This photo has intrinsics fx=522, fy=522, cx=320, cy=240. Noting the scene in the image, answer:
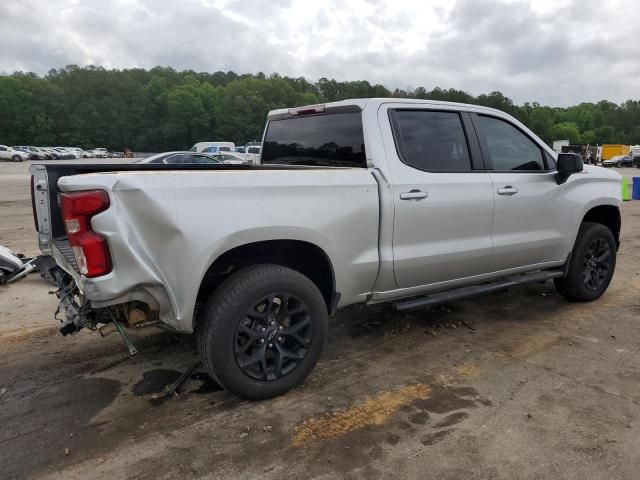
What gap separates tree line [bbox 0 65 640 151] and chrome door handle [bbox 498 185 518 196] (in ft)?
288

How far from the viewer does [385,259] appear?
3.66m

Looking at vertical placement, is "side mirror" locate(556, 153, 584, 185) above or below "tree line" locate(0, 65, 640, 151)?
below

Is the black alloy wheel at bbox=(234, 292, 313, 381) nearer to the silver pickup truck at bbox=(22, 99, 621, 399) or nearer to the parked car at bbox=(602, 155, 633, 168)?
the silver pickup truck at bbox=(22, 99, 621, 399)

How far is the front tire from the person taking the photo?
3.02 metres

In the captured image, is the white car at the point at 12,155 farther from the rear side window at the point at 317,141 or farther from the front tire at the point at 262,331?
the front tire at the point at 262,331

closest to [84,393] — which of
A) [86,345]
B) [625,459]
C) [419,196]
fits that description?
[86,345]

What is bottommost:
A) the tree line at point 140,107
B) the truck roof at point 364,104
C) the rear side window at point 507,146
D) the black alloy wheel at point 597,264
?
the black alloy wheel at point 597,264

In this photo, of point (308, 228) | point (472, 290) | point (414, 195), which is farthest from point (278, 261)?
point (472, 290)

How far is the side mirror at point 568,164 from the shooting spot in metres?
4.61

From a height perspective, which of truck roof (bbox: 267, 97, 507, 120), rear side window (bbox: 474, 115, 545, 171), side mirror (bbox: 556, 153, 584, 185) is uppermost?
truck roof (bbox: 267, 97, 507, 120)

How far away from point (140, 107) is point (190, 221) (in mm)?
107190

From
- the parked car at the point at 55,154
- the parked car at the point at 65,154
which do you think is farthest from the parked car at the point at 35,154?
the parked car at the point at 65,154

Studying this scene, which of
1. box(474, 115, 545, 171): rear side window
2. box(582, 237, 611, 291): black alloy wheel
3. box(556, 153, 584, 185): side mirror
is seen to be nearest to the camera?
box(474, 115, 545, 171): rear side window

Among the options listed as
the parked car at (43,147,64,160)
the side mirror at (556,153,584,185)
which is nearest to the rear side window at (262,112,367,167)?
the side mirror at (556,153,584,185)
